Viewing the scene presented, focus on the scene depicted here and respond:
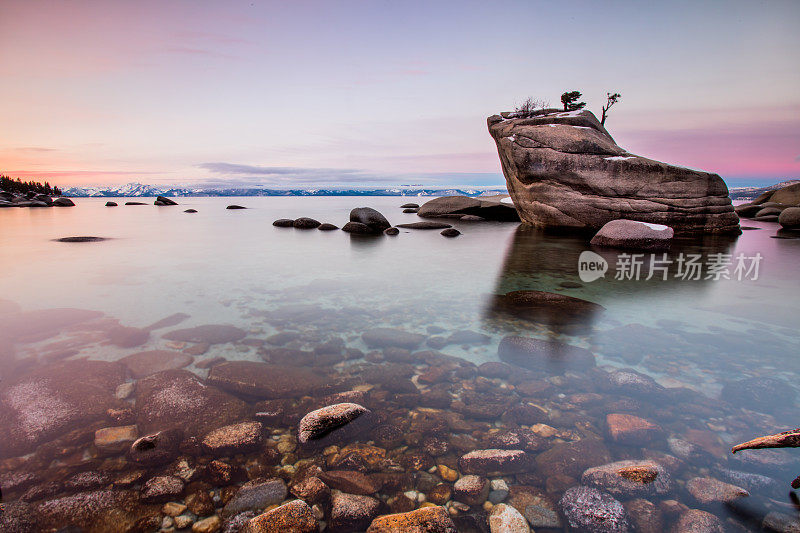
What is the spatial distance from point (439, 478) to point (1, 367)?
207 inches

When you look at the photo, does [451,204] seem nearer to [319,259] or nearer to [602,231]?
[602,231]

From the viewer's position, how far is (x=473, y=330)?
575 cm

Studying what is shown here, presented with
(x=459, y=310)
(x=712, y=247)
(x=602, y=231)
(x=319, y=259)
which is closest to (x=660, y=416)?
(x=459, y=310)

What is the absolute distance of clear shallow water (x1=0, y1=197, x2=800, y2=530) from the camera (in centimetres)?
304

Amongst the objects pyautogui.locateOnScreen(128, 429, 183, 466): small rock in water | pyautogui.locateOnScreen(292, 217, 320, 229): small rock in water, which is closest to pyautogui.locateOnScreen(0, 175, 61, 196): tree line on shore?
pyautogui.locateOnScreen(292, 217, 320, 229): small rock in water

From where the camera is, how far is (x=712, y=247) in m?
15.4

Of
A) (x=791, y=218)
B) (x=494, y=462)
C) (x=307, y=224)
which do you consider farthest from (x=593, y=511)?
(x=791, y=218)

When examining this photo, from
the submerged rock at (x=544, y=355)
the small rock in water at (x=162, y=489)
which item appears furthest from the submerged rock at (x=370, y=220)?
the small rock in water at (x=162, y=489)

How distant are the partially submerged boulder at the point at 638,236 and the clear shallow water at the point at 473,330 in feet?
5.22

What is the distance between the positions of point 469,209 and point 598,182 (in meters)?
13.7

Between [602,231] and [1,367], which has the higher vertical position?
[602,231]

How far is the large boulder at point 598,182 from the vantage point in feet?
59.0

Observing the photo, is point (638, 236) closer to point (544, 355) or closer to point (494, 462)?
point (544, 355)

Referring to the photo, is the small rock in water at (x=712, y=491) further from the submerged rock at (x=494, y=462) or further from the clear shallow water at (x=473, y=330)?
the submerged rock at (x=494, y=462)
